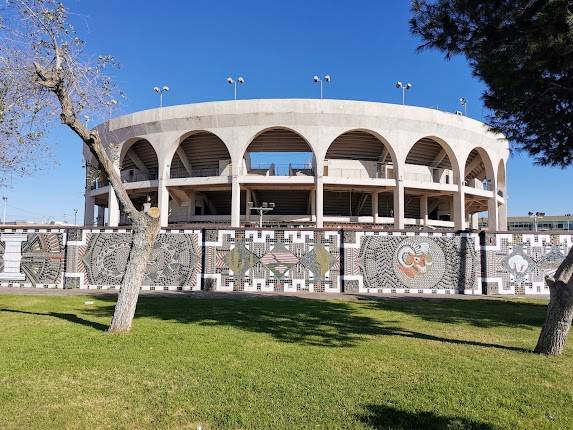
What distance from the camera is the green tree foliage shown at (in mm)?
5973

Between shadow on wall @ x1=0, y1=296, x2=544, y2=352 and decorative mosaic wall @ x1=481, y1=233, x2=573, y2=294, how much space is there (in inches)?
98.1

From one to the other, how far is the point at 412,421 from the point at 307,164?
28.0 m

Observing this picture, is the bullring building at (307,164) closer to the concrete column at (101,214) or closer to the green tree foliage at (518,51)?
the concrete column at (101,214)

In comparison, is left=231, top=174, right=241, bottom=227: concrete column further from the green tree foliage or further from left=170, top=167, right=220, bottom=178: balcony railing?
the green tree foliage

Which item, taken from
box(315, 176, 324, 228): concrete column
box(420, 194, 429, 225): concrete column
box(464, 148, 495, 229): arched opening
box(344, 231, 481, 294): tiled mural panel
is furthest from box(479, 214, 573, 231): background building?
box(344, 231, 481, 294): tiled mural panel

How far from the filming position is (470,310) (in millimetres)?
10766

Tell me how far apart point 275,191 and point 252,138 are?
19.1 feet

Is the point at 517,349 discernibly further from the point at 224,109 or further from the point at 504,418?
the point at 224,109

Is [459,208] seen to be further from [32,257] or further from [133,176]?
[32,257]

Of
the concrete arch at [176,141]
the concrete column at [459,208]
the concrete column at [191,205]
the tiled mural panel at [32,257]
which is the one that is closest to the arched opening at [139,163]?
the concrete arch at [176,141]

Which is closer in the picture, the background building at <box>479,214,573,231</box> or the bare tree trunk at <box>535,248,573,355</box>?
the bare tree trunk at <box>535,248,573,355</box>

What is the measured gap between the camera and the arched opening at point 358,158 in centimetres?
3203

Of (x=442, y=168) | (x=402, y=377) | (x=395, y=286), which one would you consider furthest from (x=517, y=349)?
(x=442, y=168)

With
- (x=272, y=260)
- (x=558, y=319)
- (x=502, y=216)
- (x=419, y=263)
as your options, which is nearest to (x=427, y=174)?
(x=502, y=216)
